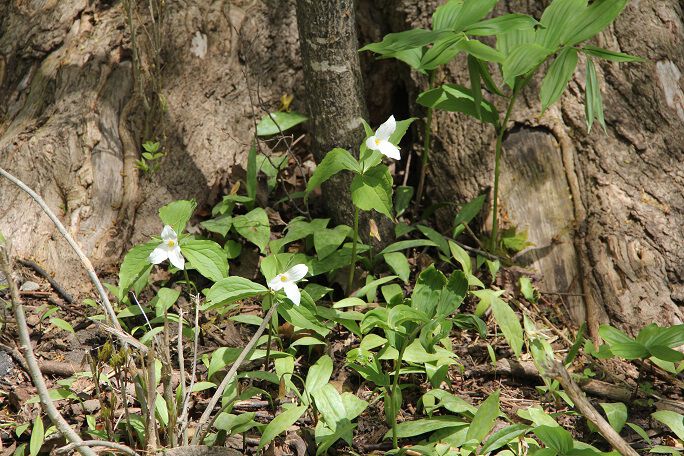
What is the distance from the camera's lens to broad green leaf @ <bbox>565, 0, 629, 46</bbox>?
2.55 m

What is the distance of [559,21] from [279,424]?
6.16ft

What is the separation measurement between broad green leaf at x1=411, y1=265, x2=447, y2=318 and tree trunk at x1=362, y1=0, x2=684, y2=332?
28.4 inches

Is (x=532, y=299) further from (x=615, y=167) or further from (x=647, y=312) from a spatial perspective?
(x=615, y=167)

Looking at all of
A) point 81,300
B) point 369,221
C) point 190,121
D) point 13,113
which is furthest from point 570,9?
point 13,113

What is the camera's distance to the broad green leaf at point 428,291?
2.71 metres

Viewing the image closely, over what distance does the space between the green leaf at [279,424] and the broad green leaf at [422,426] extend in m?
0.35

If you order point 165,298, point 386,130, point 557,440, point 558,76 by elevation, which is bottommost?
point 557,440

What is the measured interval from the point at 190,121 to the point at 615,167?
2.16 m

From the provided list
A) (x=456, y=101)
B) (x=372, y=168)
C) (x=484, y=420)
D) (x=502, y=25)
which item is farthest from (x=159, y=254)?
(x=502, y=25)

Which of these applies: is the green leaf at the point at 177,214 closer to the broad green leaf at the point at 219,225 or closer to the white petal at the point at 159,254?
the white petal at the point at 159,254

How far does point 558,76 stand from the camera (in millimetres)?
2564

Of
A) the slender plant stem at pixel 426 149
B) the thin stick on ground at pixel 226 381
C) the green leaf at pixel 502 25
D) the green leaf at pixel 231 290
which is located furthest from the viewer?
the slender plant stem at pixel 426 149

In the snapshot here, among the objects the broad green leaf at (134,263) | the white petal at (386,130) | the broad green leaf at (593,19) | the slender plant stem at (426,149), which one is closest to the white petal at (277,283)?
the broad green leaf at (134,263)

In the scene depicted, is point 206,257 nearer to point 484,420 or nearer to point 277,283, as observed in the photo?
point 277,283
